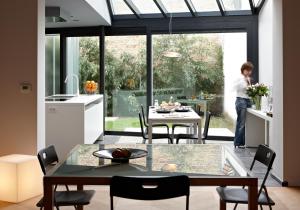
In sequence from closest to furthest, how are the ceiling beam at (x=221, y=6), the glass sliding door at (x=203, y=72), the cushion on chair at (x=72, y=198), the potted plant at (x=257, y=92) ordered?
1. the cushion on chair at (x=72, y=198)
2. the potted plant at (x=257, y=92)
3. the ceiling beam at (x=221, y=6)
4. the glass sliding door at (x=203, y=72)

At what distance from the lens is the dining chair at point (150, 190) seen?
219 centimetres

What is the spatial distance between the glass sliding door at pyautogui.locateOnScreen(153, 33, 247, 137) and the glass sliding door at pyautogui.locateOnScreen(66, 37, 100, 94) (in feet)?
4.43

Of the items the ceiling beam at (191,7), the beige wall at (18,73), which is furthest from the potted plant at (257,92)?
the beige wall at (18,73)

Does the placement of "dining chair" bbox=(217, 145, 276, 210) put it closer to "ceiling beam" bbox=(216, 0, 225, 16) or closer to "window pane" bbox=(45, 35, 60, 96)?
"ceiling beam" bbox=(216, 0, 225, 16)

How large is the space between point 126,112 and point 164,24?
A: 2.17 meters

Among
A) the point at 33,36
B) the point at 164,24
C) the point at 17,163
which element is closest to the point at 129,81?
the point at 164,24

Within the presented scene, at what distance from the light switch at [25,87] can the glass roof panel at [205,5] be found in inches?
189

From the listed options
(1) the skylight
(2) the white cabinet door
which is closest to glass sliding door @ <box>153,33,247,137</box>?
(1) the skylight

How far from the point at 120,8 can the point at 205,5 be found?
1.87m

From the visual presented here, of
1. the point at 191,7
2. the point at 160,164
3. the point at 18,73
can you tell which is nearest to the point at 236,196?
the point at 160,164

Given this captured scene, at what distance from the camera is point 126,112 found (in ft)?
30.1

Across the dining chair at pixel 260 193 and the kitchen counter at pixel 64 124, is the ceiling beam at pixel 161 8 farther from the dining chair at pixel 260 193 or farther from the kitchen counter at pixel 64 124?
the dining chair at pixel 260 193

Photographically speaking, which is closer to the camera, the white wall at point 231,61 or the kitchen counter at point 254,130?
the kitchen counter at point 254,130

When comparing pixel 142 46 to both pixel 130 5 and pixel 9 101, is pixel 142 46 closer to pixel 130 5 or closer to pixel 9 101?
pixel 130 5
